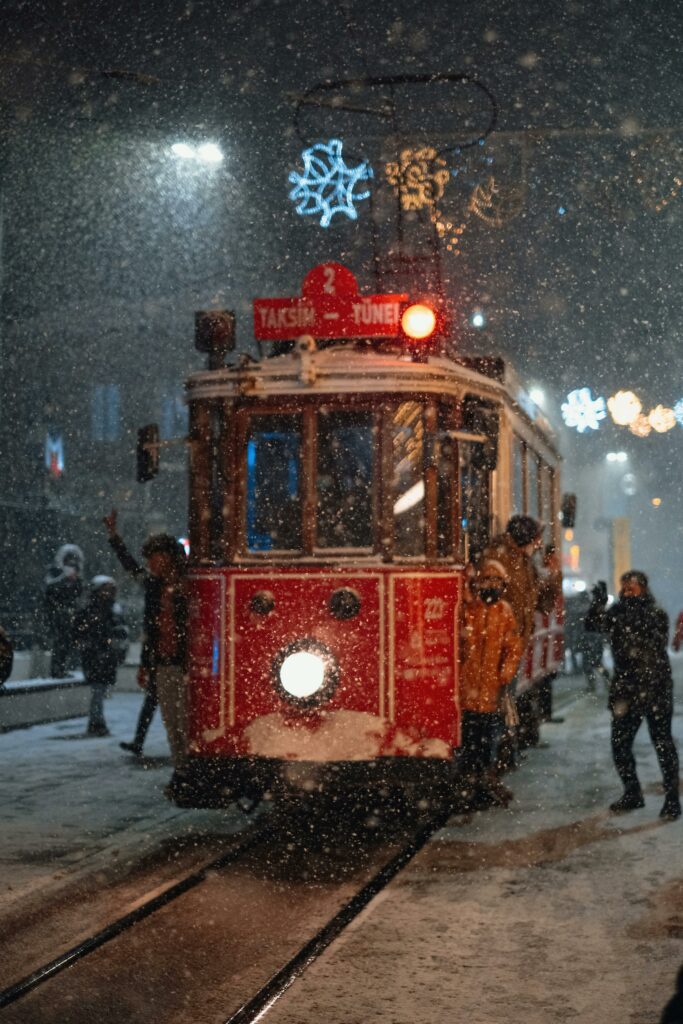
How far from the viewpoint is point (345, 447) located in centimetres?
884

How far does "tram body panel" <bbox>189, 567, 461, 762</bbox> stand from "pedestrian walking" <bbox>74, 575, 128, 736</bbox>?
232 inches

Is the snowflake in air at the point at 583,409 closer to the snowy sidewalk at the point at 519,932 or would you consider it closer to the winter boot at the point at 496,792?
the snowy sidewalk at the point at 519,932

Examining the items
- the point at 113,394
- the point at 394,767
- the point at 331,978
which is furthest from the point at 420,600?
the point at 113,394

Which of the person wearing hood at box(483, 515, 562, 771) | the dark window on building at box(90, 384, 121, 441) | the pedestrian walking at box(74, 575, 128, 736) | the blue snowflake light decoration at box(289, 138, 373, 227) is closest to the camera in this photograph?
the person wearing hood at box(483, 515, 562, 771)

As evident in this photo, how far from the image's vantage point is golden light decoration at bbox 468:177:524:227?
1468 centimetres

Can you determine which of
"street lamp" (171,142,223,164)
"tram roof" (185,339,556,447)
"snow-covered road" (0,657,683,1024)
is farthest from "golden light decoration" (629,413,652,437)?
"street lamp" (171,142,223,164)

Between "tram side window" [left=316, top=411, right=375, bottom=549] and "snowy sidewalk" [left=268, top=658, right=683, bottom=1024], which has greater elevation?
"tram side window" [left=316, top=411, right=375, bottom=549]

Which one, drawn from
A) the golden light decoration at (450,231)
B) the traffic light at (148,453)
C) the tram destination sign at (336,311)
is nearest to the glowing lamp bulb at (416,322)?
the tram destination sign at (336,311)

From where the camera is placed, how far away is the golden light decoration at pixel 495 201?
578 inches

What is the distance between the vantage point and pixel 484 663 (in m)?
8.75

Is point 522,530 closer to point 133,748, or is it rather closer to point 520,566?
point 520,566

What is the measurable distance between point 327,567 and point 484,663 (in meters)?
1.15

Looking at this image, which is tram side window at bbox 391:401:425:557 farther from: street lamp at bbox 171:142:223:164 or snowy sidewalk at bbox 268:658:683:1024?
street lamp at bbox 171:142:223:164

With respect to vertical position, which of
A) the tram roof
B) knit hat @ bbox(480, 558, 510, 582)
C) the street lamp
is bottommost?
knit hat @ bbox(480, 558, 510, 582)
